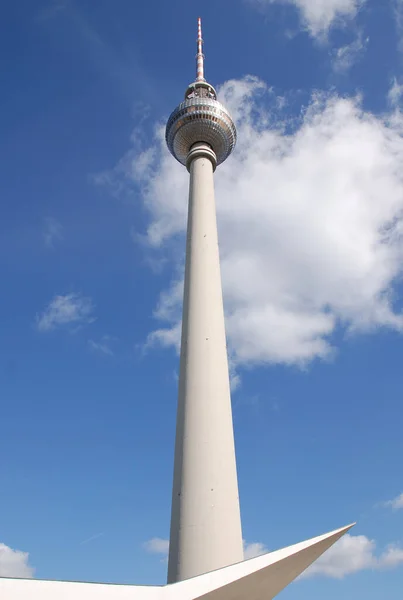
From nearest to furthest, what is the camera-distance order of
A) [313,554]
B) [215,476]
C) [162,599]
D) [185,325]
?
[162,599] < [313,554] < [215,476] < [185,325]

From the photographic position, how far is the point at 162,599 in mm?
13859

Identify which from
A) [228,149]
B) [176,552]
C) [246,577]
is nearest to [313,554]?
[246,577]

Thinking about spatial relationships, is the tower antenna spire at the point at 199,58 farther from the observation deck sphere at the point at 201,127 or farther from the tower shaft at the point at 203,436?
the tower shaft at the point at 203,436

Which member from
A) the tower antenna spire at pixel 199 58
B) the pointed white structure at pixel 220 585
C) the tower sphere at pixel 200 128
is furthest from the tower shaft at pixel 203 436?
the tower antenna spire at pixel 199 58

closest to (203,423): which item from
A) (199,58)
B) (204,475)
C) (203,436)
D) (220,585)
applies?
(203,436)

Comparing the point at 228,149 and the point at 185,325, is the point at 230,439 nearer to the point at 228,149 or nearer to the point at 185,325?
the point at 185,325

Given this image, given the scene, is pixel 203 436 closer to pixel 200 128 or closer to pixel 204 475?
pixel 204 475

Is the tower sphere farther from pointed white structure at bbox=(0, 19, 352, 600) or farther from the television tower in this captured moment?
the television tower

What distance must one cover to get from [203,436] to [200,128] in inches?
1248

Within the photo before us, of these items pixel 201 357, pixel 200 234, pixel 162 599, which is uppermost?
pixel 200 234

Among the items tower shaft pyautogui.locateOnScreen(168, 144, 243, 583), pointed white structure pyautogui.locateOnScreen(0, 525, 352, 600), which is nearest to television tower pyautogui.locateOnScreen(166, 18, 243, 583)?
tower shaft pyautogui.locateOnScreen(168, 144, 243, 583)

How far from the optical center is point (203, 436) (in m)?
29.8

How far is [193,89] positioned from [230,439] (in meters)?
40.1

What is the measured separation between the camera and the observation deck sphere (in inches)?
1933
